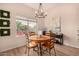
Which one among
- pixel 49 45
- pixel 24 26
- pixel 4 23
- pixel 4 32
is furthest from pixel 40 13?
pixel 4 32

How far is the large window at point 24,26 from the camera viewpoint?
245 cm

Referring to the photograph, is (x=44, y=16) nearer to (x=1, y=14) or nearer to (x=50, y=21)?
(x=50, y=21)

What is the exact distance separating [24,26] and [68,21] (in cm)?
184

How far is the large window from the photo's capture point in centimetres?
245

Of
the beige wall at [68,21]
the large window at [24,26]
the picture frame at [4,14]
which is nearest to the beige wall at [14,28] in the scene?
the picture frame at [4,14]

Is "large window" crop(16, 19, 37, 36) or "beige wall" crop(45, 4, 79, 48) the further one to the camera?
"beige wall" crop(45, 4, 79, 48)

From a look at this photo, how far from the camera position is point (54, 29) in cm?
316

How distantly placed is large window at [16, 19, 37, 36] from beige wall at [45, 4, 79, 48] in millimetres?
572

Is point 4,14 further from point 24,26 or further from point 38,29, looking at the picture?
point 38,29

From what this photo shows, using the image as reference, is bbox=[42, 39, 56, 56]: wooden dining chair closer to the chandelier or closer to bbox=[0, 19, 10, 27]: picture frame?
the chandelier

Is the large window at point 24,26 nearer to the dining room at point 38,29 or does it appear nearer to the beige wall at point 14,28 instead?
the dining room at point 38,29

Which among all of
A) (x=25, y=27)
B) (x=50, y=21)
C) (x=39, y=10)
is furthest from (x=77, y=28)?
(x=25, y=27)

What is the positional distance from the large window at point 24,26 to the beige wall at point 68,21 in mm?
572

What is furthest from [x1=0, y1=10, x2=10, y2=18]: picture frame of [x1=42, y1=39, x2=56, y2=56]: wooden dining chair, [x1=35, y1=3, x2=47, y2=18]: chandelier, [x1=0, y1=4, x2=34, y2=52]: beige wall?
[x1=42, y1=39, x2=56, y2=56]: wooden dining chair
